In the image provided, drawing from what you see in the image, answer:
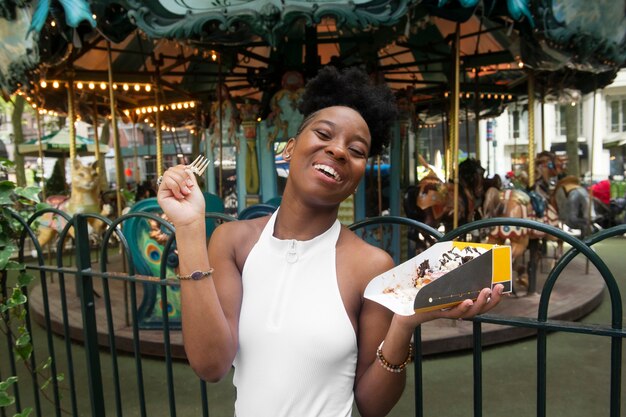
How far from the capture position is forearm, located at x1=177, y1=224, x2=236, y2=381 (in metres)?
1.29

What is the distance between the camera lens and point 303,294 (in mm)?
1331

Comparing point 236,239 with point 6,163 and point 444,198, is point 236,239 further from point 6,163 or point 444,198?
point 444,198

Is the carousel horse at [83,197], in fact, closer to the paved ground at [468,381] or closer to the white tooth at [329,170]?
the paved ground at [468,381]

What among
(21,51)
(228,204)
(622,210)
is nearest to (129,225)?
(21,51)

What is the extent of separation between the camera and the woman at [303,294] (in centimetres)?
130

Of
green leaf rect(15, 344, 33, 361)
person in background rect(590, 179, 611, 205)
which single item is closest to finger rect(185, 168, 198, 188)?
green leaf rect(15, 344, 33, 361)

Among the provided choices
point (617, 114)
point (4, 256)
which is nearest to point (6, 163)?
point (4, 256)

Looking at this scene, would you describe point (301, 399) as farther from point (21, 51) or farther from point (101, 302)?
point (101, 302)

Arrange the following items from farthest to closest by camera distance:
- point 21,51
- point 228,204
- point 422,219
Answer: point 228,204, point 422,219, point 21,51

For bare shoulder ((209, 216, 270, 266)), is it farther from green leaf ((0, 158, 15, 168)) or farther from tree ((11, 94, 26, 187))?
tree ((11, 94, 26, 187))

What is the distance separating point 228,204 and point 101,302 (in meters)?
2.91

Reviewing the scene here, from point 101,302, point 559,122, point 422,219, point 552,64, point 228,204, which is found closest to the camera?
point 552,64

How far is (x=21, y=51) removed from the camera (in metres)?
4.59

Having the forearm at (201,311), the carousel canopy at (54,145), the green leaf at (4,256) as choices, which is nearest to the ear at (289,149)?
the forearm at (201,311)
